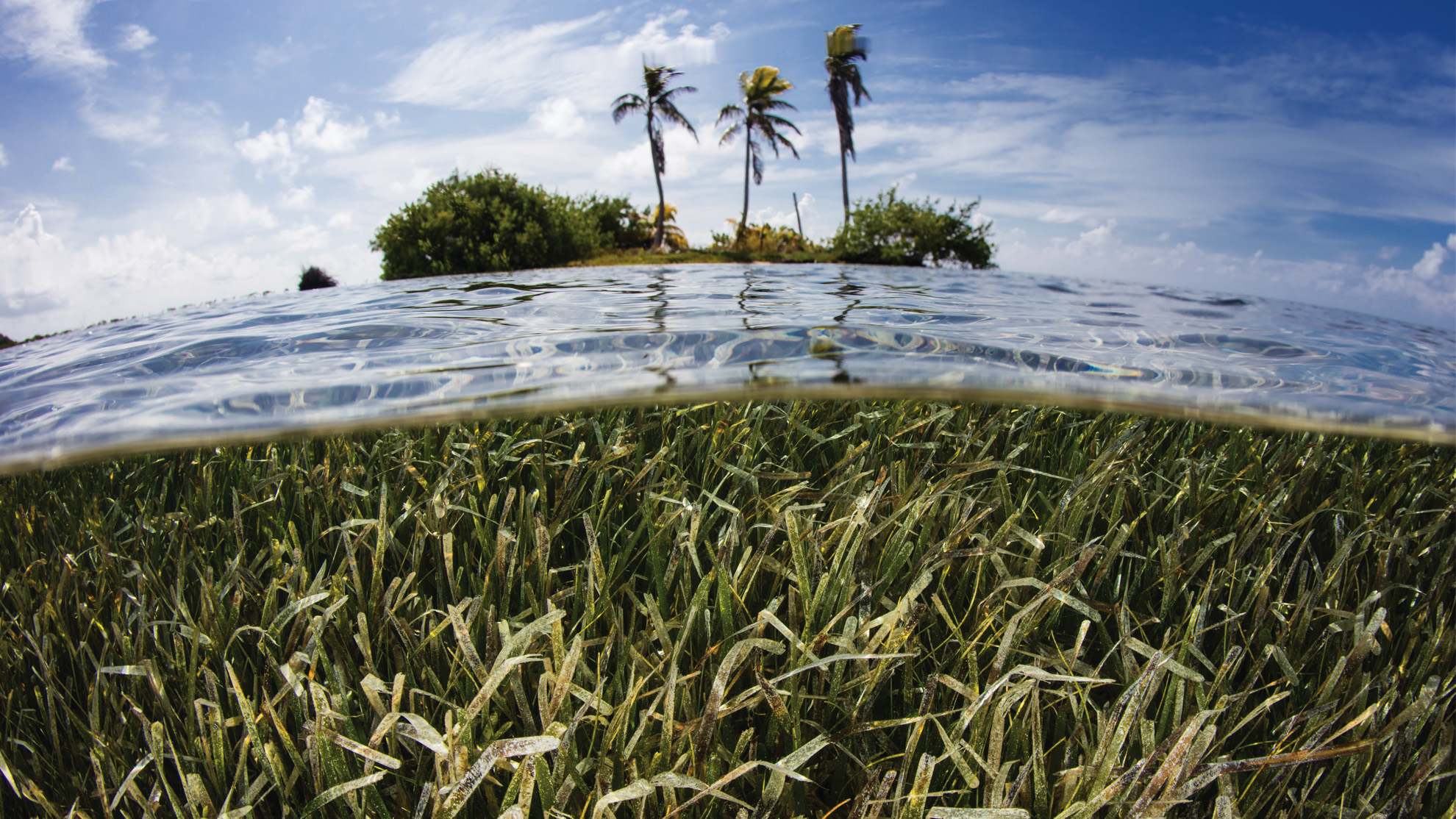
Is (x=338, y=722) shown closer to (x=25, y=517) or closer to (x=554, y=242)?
(x=25, y=517)

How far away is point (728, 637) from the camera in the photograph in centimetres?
227

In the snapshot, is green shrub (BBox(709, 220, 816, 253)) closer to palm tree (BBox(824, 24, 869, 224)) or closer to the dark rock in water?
palm tree (BBox(824, 24, 869, 224))

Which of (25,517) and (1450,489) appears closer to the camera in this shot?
(25,517)

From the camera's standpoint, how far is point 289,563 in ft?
10.3

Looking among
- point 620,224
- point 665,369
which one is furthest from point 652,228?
point 665,369

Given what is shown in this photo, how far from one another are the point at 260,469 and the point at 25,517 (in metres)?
1.43

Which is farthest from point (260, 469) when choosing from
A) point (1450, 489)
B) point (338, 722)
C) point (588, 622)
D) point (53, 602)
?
point (1450, 489)

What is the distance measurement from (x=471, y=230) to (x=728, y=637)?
84.6ft

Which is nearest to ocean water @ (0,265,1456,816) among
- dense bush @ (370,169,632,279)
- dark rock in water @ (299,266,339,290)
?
dark rock in water @ (299,266,339,290)

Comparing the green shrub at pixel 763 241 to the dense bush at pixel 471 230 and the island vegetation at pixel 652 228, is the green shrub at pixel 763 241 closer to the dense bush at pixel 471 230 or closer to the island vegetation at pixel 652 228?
the island vegetation at pixel 652 228

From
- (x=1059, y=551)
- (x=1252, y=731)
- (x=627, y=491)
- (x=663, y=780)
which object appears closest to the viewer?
(x=663, y=780)

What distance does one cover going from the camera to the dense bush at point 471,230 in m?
24.6

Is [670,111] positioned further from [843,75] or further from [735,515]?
[735,515]

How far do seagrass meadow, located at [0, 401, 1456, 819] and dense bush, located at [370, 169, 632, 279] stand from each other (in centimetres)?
2244
